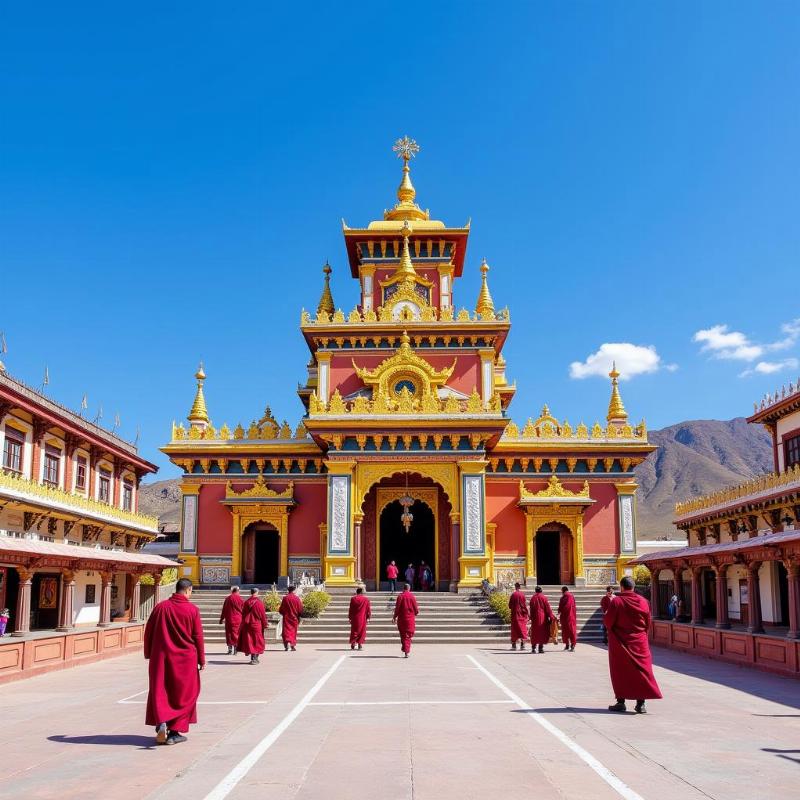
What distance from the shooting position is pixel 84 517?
28.0 metres

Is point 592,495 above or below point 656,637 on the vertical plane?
above

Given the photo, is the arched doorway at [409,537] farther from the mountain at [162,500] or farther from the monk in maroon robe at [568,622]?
→ the mountain at [162,500]

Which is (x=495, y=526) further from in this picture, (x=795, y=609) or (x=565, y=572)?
(x=795, y=609)

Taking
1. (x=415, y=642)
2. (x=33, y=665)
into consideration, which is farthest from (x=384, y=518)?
(x=33, y=665)

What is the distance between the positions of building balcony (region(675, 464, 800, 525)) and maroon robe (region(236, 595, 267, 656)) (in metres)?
15.0

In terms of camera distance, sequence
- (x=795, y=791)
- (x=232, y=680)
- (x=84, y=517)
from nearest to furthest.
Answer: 1. (x=795, y=791)
2. (x=232, y=680)
3. (x=84, y=517)

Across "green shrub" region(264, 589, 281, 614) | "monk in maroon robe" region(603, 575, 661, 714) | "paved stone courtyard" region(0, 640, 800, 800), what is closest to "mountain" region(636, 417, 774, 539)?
"green shrub" region(264, 589, 281, 614)

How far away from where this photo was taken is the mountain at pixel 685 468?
126688 millimetres

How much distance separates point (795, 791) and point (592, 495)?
2538cm

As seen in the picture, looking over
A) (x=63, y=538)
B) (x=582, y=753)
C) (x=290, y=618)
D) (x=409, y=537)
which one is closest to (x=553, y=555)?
(x=409, y=537)

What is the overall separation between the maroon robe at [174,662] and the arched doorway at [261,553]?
2248cm

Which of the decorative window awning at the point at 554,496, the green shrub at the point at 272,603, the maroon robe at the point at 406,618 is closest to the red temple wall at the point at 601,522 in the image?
Answer: the decorative window awning at the point at 554,496

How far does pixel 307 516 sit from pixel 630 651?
2192 cm

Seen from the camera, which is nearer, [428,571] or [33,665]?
[33,665]
